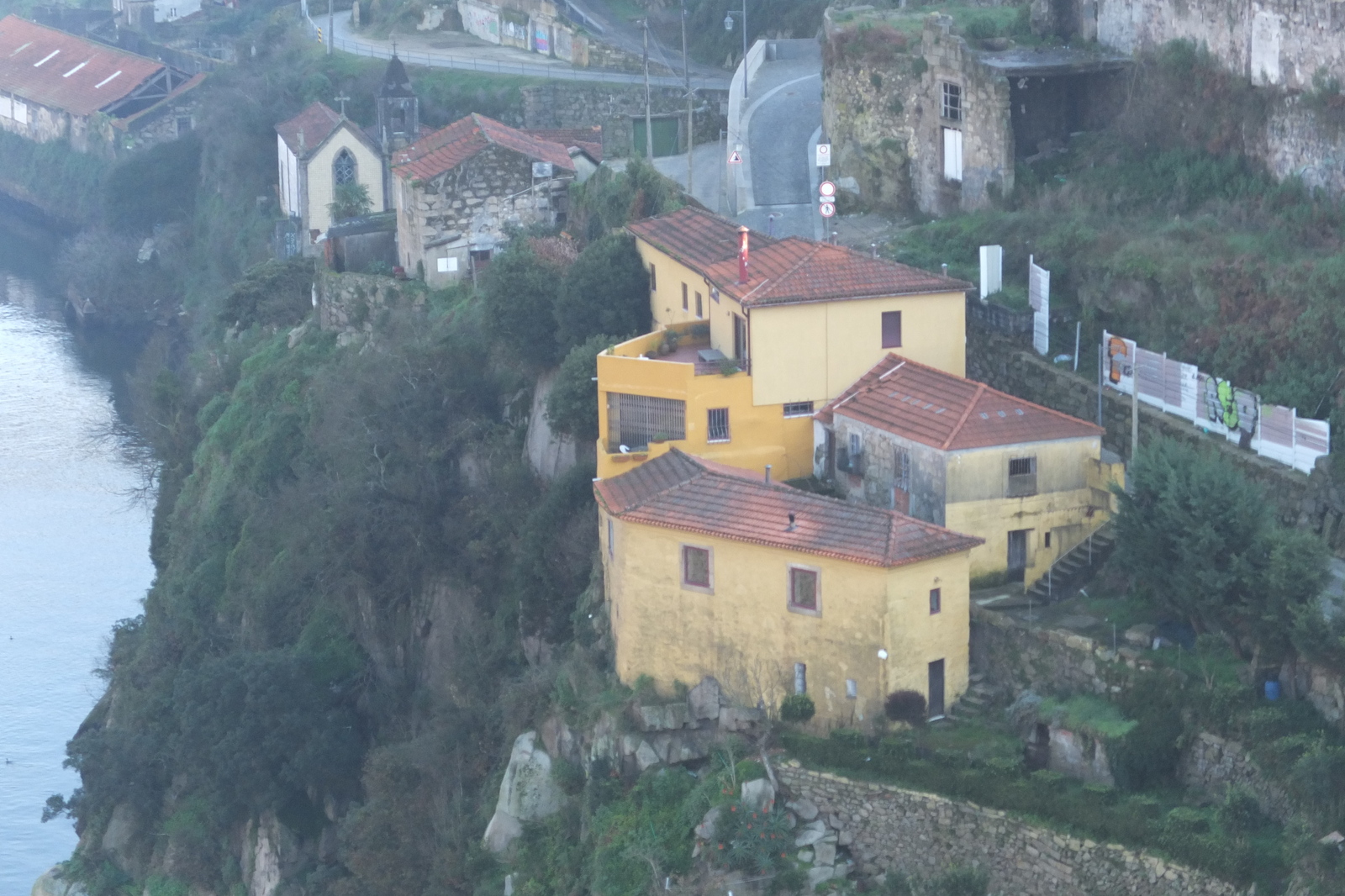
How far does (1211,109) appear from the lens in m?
38.7

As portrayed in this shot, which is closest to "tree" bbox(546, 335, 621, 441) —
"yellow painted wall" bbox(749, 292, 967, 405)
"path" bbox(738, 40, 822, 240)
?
"yellow painted wall" bbox(749, 292, 967, 405)

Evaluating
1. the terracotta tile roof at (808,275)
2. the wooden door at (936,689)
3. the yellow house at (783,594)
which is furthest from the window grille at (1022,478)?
the terracotta tile roof at (808,275)

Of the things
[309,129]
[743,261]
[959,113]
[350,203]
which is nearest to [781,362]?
[743,261]

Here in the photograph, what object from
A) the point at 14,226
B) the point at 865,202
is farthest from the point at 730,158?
the point at 14,226

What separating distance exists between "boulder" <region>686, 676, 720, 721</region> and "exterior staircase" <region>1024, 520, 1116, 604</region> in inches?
177

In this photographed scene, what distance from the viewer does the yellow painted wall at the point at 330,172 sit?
207ft

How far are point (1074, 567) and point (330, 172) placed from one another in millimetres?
36525

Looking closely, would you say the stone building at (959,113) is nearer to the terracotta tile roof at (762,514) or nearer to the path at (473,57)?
the terracotta tile roof at (762,514)

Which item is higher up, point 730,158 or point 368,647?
point 730,158

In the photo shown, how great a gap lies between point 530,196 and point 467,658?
13.4m

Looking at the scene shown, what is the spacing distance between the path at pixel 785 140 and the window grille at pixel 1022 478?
12.1 metres

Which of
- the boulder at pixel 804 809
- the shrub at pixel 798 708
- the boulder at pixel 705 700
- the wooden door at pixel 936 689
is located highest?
the wooden door at pixel 936 689

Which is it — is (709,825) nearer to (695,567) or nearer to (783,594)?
(783,594)

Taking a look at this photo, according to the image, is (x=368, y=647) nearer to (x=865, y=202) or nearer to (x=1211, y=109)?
(x=865, y=202)
